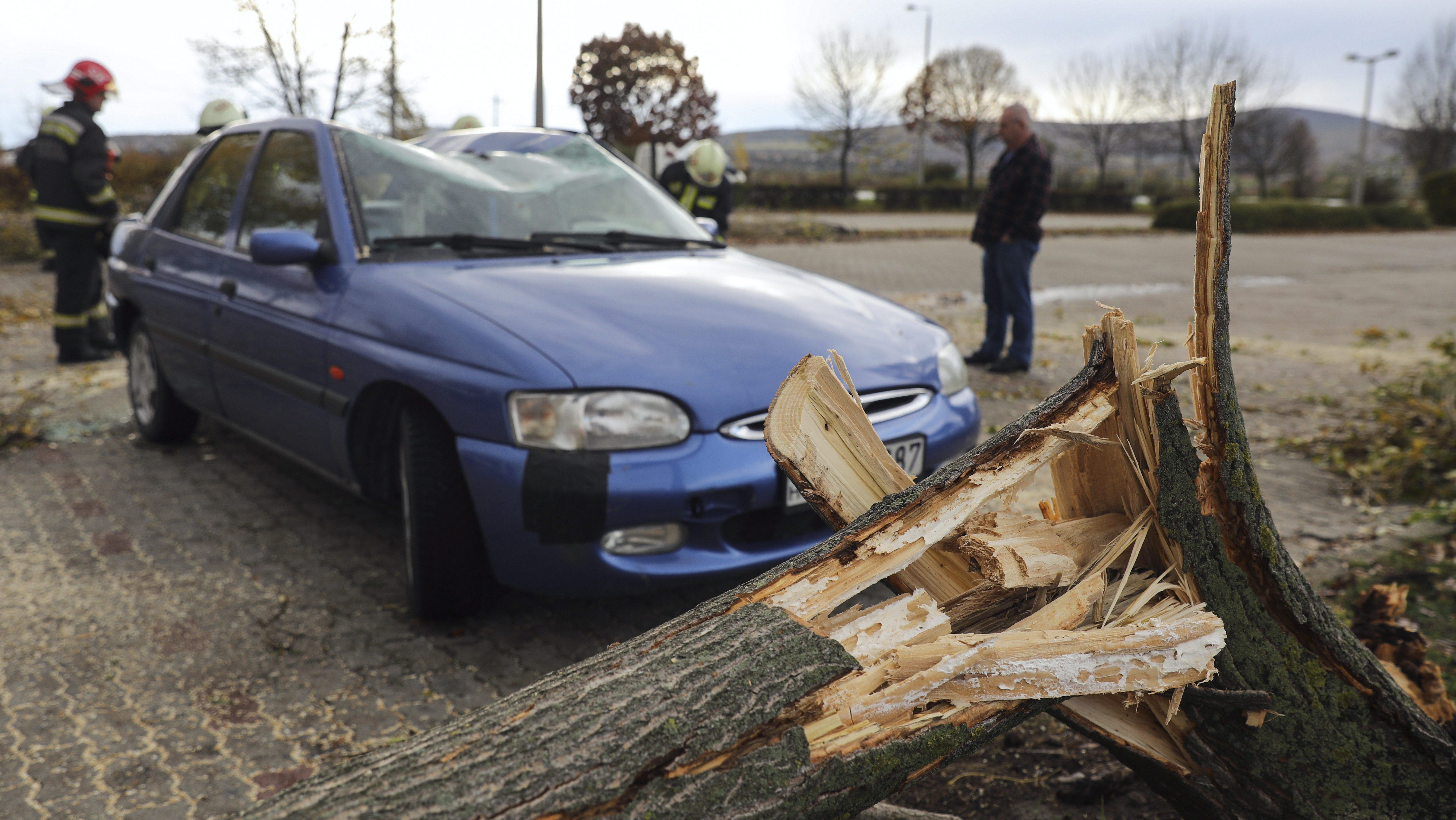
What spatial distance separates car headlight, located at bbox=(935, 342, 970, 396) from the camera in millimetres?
3250

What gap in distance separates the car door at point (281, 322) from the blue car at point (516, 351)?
0.01m

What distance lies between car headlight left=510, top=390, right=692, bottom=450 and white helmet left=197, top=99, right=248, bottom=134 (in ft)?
27.5

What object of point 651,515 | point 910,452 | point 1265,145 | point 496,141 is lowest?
point 651,515

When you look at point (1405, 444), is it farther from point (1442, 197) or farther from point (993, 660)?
point (1442, 197)

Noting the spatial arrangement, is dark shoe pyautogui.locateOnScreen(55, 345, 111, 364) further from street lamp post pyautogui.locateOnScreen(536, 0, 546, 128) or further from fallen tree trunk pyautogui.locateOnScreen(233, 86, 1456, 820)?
fallen tree trunk pyautogui.locateOnScreen(233, 86, 1456, 820)

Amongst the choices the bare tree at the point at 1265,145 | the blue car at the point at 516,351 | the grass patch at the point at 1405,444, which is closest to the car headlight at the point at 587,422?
the blue car at the point at 516,351

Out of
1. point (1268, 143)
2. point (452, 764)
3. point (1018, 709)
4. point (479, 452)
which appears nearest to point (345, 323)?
point (479, 452)

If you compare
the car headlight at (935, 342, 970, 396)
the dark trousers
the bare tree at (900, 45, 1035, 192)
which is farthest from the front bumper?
the bare tree at (900, 45, 1035, 192)

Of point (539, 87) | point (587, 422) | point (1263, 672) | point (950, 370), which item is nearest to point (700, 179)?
point (539, 87)

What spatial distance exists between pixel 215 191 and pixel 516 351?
8.72ft

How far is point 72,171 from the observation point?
6.97m

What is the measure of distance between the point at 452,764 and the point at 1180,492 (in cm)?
115

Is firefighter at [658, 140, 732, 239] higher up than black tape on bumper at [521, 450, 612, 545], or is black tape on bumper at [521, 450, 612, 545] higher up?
firefighter at [658, 140, 732, 239]

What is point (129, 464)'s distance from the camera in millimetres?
4668
